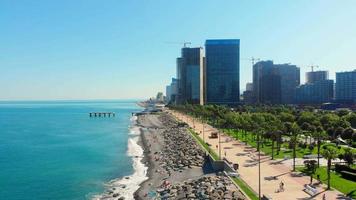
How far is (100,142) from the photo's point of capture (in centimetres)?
12306

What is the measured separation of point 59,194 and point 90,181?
27.3 ft

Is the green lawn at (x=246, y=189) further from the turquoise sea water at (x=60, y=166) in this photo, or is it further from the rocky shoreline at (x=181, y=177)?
the turquoise sea water at (x=60, y=166)

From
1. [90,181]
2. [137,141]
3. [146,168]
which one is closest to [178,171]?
[146,168]

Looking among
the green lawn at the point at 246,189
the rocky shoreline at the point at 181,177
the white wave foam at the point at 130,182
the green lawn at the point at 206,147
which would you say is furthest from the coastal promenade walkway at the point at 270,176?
the white wave foam at the point at 130,182

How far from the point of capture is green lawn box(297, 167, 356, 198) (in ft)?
156

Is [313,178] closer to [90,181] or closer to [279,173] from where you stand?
[279,173]

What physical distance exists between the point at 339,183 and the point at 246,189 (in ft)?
36.8

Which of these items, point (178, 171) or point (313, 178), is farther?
point (178, 171)

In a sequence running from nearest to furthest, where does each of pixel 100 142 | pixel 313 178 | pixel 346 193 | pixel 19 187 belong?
pixel 346 193, pixel 313 178, pixel 19 187, pixel 100 142

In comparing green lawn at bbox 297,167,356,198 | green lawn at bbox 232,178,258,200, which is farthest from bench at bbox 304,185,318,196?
green lawn at bbox 232,178,258,200

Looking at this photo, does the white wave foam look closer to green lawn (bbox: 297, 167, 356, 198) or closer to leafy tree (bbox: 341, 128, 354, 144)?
green lawn (bbox: 297, 167, 356, 198)

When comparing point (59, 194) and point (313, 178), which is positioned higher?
point (313, 178)

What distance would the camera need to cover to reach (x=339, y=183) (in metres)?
51.3

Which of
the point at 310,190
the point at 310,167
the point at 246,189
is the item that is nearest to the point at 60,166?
the point at 246,189
